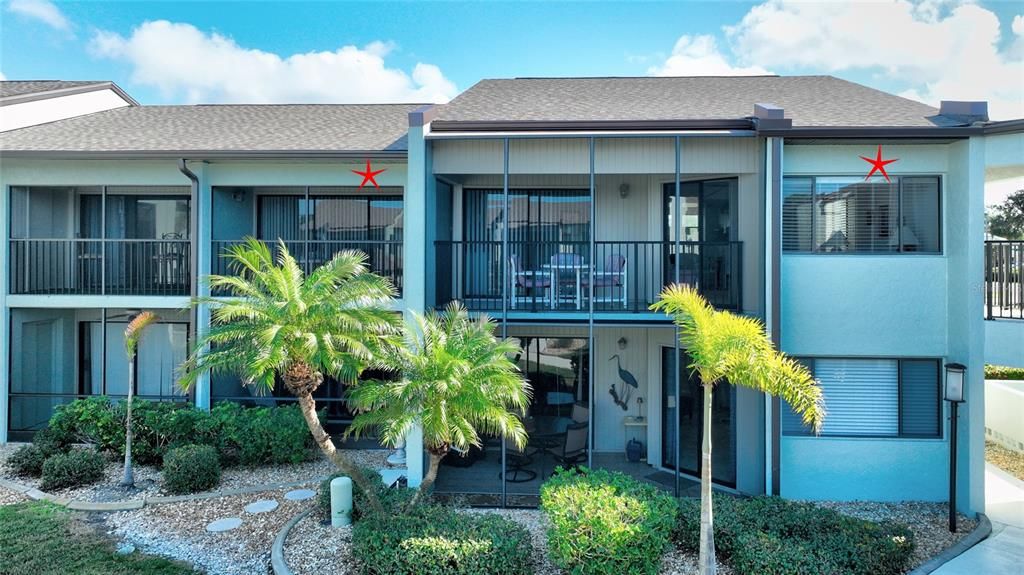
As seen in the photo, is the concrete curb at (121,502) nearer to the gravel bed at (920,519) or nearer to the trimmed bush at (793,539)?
the trimmed bush at (793,539)

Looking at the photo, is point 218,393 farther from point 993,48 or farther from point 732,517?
point 993,48

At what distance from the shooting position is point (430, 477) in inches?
271

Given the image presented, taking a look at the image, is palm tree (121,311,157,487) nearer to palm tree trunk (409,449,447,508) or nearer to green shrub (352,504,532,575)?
green shrub (352,504,532,575)

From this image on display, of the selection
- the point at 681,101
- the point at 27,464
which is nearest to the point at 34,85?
the point at 27,464

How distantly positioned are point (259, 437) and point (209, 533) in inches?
90.6

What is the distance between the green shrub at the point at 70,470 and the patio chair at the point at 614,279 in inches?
336

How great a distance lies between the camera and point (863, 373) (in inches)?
355

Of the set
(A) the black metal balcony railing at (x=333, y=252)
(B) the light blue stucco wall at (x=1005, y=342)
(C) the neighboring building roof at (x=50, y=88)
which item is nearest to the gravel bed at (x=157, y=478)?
(A) the black metal balcony railing at (x=333, y=252)

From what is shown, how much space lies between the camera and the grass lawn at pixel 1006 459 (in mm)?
10117

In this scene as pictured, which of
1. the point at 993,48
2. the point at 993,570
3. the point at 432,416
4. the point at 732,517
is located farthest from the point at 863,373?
the point at 432,416

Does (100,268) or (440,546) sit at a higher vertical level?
(100,268)

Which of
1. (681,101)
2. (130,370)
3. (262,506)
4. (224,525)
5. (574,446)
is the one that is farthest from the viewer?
(681,101)

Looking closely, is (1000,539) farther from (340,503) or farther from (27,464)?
(27,464)

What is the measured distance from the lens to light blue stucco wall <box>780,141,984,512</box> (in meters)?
8.80
